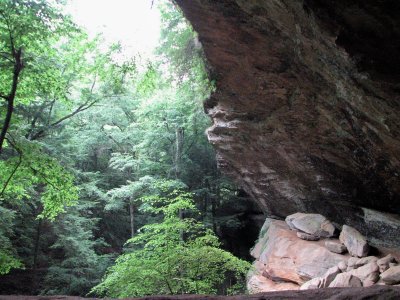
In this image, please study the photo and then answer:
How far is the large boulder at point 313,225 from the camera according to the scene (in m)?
11.5

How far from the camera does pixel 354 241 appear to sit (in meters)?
10.3

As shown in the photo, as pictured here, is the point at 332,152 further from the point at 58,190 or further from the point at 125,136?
the point at 125,136

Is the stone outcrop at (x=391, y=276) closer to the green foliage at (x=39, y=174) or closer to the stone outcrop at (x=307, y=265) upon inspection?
the stone outcrop at (x=307, y=265)

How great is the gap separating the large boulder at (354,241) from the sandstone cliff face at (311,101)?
0.98 ft

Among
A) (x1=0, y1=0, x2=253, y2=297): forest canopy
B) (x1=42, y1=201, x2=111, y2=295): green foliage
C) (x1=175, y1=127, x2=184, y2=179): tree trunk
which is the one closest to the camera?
(x1=0, y1=0, x2=253, y2=297): forest canopy

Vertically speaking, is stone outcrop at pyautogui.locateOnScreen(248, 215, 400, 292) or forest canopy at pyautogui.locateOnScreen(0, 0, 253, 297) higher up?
forest canopy at pyautogui.locateOnScreen(0, 0, 253, 297)

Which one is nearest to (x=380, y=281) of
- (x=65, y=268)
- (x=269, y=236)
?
(x=269, y=236)

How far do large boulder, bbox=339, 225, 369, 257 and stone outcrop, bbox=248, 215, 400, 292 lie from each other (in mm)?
47

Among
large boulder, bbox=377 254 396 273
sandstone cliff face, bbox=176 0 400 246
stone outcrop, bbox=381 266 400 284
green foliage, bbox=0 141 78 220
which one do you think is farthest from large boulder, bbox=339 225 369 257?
green foliage, bbox=0 141 78 220

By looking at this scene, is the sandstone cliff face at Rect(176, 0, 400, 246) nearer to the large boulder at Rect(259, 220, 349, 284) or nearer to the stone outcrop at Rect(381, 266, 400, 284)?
the large boulder at Rect(259, 220, 349, 284)

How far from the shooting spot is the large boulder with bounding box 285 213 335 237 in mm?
11500

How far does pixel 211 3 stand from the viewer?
20.5 ft

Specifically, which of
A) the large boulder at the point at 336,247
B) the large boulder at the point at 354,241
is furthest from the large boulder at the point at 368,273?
the large boulder at the point at 336,247

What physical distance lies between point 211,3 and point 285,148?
17.7 ft
